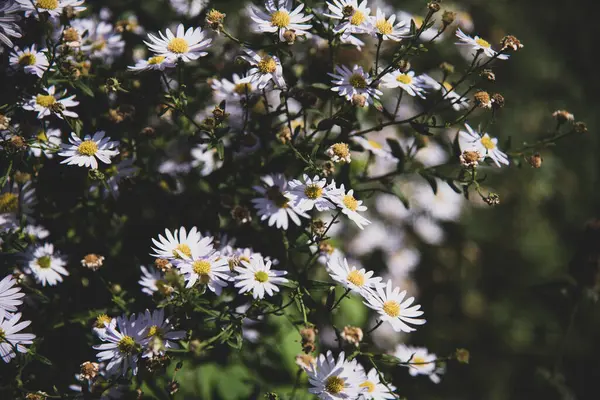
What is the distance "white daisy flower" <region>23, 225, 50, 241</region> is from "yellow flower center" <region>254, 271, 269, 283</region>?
1.74 ft

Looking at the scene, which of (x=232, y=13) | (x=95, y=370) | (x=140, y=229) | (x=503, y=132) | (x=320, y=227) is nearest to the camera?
(x=95, y=370)

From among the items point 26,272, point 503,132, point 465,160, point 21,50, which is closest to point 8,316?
point 26,272

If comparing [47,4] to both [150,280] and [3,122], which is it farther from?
[150,280]

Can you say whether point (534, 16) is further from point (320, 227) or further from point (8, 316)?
point (8, 316)

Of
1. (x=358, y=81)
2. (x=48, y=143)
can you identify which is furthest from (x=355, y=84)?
(x=48, y=143)

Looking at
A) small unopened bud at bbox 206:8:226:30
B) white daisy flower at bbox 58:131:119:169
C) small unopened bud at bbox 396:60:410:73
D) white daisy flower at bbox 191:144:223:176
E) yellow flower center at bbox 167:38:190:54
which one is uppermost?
small unopened bud at bbox 206:8:226:30

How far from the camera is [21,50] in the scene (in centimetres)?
122

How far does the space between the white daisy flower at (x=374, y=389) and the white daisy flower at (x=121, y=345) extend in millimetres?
449

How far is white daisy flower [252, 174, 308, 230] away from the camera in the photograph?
121cm

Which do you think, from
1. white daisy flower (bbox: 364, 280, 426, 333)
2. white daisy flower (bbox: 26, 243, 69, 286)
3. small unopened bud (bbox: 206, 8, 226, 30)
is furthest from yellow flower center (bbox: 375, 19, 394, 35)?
white daisy flower (bbox: 26, 243, 69, 286)

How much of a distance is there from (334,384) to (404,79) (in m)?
0.67

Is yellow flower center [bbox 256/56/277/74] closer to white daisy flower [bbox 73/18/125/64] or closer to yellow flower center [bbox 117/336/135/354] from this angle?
white daisy flower [bbox 73/18/125/64]

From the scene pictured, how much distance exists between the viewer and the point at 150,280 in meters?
1.19

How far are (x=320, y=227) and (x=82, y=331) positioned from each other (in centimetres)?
58
